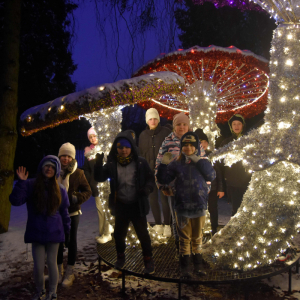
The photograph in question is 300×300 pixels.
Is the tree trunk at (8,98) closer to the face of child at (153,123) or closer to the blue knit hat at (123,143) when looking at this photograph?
the face of child at (153,123)

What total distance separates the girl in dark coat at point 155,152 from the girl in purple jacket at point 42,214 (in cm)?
202

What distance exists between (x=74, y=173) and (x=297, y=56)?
311cm

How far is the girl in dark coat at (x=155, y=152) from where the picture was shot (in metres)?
4.83

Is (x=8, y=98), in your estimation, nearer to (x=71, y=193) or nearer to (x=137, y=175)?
(x=71, y=193)

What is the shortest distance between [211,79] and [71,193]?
3.49 m

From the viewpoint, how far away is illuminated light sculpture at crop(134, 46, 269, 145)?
13.9 feet

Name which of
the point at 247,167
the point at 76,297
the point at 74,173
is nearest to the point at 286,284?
the point at 247,167

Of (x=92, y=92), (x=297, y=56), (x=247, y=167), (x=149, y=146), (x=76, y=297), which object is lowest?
(x=76, y=297)

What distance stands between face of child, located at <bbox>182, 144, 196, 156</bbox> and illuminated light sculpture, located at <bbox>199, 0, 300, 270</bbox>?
0.53m

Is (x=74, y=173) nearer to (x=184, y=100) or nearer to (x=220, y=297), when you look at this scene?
(x=220, y=297)

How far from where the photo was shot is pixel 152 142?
4875 mm

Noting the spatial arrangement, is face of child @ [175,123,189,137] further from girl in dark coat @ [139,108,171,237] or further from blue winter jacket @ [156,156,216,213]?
girl in dark coat @ [139,108,171,237]

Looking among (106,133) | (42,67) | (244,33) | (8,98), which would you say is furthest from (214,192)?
Result: (42,67)

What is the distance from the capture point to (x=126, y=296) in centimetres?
331
